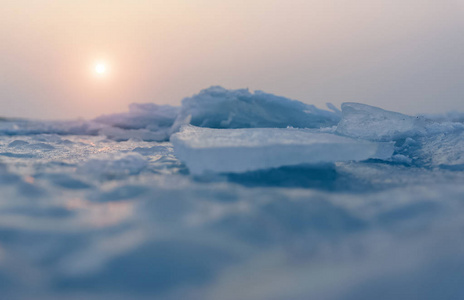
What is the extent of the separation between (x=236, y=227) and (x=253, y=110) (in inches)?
255

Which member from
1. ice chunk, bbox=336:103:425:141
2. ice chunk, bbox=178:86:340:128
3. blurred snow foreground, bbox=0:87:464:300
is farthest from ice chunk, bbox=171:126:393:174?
ice chunk, bbox=178:86:340:128

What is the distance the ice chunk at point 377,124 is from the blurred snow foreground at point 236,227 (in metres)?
1.29

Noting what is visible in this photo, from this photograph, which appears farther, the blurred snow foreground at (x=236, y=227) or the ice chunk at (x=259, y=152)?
the ice chunk at (x=259, y=152)

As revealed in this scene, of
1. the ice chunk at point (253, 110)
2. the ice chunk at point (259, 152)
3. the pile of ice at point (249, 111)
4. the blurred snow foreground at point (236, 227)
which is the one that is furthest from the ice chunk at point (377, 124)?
the ice chunk at point (253, 110)

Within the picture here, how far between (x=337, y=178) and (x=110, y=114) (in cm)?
1494

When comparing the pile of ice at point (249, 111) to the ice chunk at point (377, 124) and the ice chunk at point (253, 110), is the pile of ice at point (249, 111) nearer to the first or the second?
the ice chunk at point (253, 110)

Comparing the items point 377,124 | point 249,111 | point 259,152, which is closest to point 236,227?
point 259,152

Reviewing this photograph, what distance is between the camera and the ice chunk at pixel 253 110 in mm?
7492

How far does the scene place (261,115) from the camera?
25.7 feet

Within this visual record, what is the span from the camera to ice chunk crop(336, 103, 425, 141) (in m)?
3.99

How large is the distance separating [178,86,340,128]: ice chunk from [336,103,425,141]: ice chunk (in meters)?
3.38

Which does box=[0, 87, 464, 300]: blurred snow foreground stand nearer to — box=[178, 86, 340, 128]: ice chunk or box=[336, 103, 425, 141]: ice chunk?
box=[336, 103, 425, 141]: ice chunk

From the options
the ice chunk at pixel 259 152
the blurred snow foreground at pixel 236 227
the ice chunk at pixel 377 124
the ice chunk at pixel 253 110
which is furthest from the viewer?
the ice chunk at pixel 253 110

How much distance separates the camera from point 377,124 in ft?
13.2
